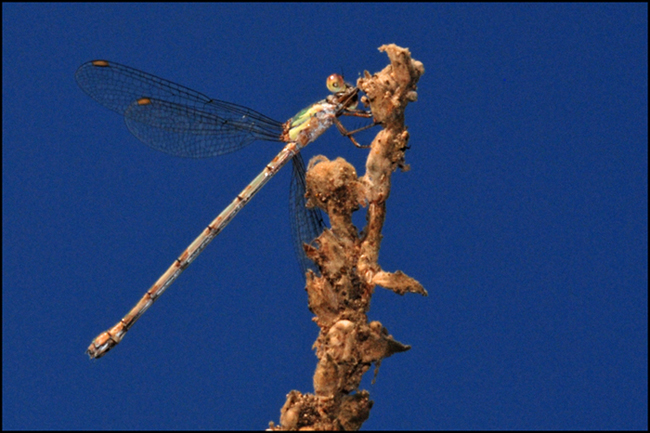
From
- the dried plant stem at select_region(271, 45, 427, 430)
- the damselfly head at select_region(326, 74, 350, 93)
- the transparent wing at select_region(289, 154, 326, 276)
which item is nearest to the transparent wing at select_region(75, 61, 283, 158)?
the transparent wing at select_region(289, 154, 326, 276)

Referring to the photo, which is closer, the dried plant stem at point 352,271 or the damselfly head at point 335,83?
the dried plant stem at point 352,271

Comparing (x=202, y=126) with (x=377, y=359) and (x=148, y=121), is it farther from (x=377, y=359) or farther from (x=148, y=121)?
(x=377, y=359)

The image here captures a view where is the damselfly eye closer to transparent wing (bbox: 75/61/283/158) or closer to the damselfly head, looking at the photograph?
the damselfly head

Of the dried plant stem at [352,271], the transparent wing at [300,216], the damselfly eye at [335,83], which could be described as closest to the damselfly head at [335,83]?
the damselfly eye at [335,83]

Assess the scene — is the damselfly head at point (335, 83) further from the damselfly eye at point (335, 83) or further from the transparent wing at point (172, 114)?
the transparent wing at point (172, 114)

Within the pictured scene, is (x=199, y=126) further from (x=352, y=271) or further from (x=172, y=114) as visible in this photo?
(x=352, y=271)

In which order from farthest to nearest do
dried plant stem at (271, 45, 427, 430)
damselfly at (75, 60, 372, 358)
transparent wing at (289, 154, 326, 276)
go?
transparent wing at (289, 154, 326, 276) < damselfly at (75, 60, 372, 358) < dried plant stem at (271, 45, 427, 430)

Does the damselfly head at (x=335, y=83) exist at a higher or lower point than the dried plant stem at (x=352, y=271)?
higher
